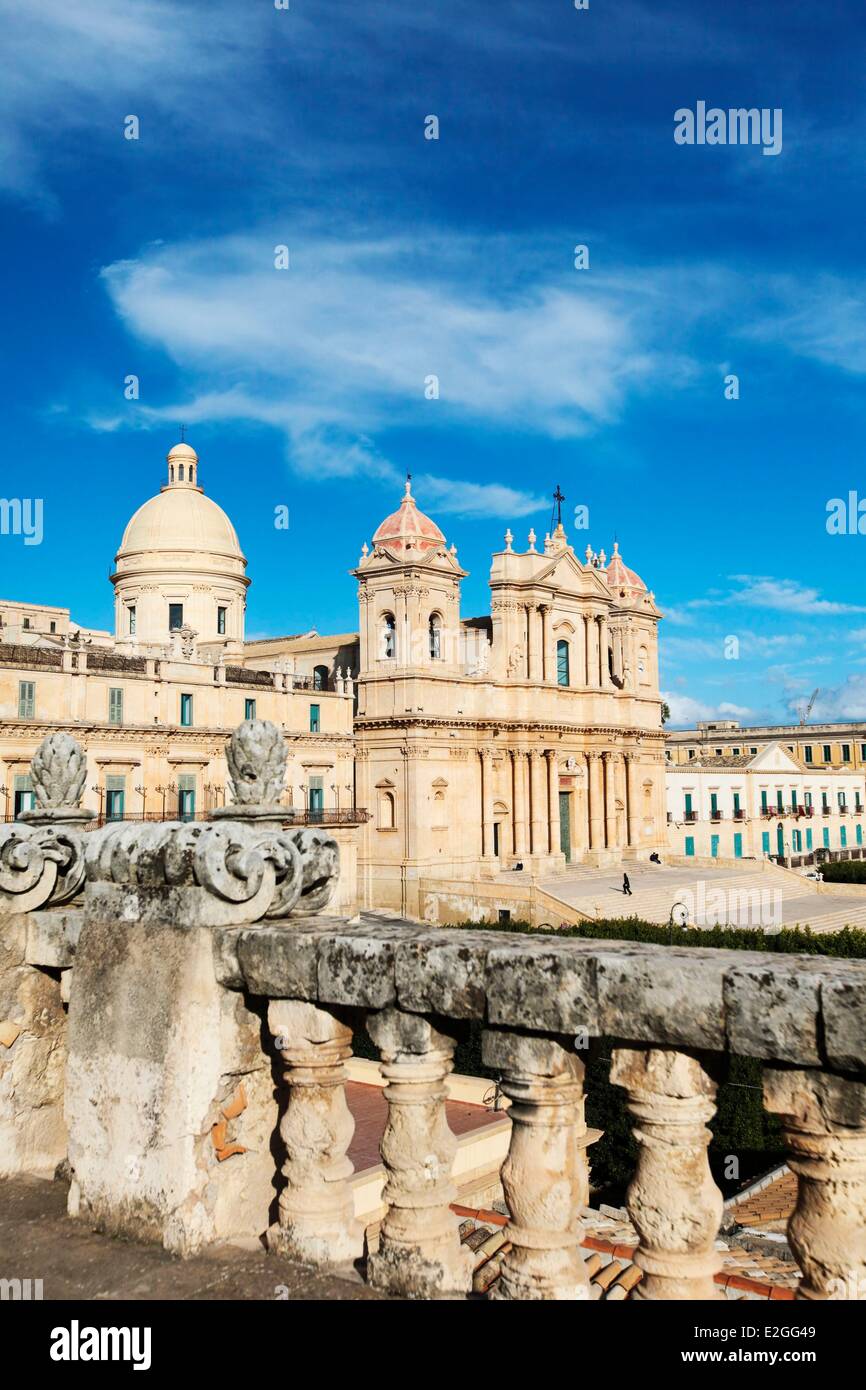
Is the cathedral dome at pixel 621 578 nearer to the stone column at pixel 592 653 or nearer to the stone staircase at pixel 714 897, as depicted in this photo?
the stone column at pixel 592 653

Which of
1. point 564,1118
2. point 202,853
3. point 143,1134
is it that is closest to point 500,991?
point 564,1118

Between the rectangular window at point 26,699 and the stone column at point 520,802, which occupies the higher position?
the rectangular window at point 26,699

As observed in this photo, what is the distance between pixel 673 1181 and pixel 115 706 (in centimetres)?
3760

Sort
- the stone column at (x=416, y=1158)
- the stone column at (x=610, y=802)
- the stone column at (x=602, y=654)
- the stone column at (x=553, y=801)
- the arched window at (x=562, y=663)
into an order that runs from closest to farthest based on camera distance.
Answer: the stone column at (x=416, y=1158) < the stone column at (x=553, y=801) < the arched window at (x=562, y=663) < the stone column at (x=610, y=802) < the stone column at (x=602, y=654)

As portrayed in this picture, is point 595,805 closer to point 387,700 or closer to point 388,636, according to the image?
point 387,700

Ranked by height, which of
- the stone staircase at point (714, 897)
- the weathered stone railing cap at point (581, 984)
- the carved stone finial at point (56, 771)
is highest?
the carved stone finial at point (56, 771)

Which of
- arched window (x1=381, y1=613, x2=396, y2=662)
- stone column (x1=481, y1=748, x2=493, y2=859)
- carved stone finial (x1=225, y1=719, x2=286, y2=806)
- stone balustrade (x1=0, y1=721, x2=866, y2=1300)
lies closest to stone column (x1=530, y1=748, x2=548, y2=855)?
stone column (x1=481, y1=748, x2=493, y2=859)

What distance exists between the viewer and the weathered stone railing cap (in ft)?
13.1

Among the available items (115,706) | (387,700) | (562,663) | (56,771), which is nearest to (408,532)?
(387,700)

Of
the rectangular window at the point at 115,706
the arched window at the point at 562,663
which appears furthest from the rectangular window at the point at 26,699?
the arched window at the point at 562,663

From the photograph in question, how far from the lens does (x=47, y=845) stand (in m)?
6.61

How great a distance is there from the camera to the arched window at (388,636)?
1940 inches

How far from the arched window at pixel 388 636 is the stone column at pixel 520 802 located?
25.4 feet

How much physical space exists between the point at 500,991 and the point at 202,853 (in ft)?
5.48
